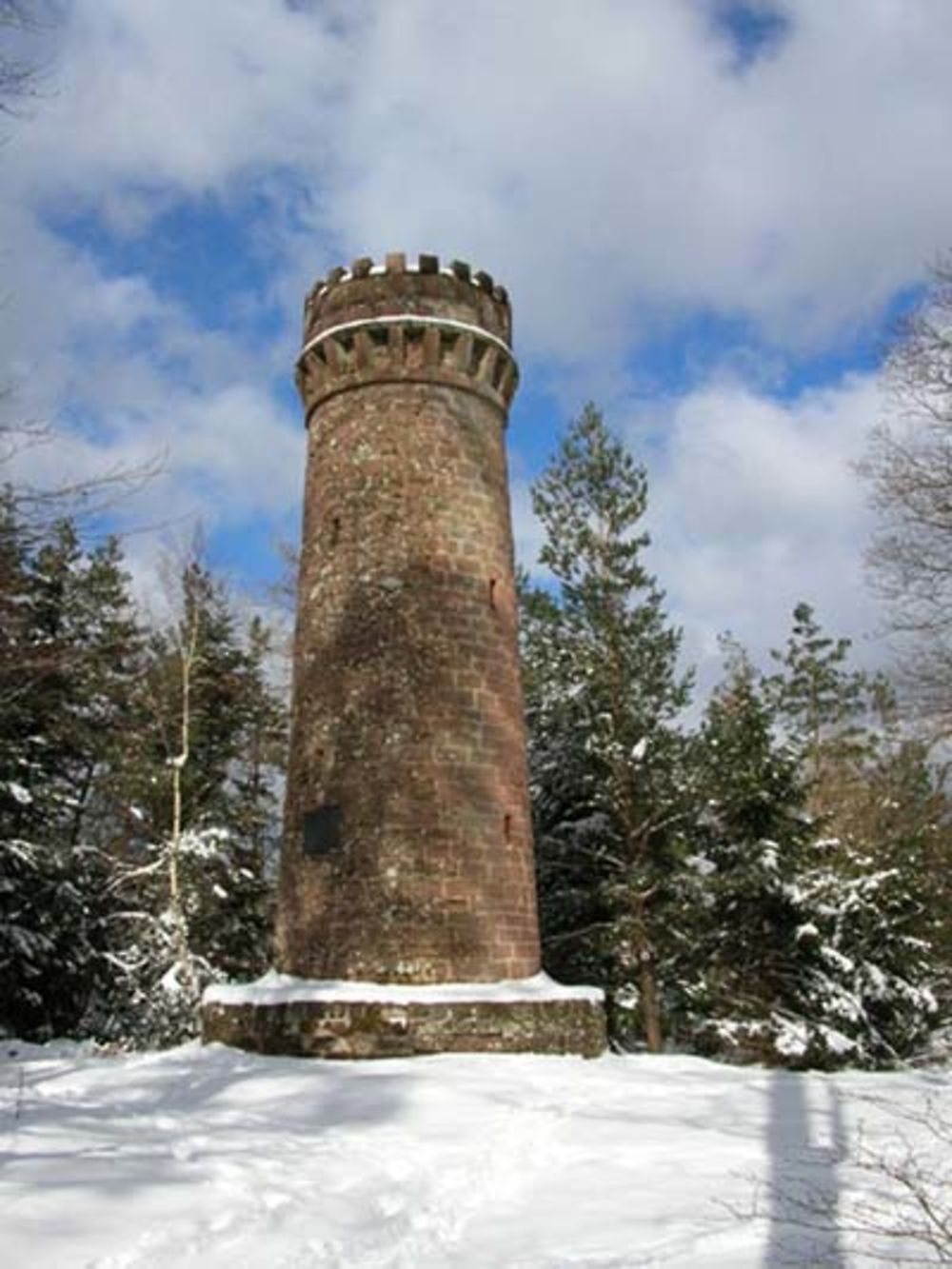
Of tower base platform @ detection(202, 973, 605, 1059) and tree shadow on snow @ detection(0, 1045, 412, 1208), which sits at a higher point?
tower base platform @ detection(202, 973, 605, 1059)

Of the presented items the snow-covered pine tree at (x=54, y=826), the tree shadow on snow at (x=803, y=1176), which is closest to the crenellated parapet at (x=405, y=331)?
the snow-covered pine tree at (x=54, y=826)

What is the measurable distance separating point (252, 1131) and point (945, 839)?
52.8 feet

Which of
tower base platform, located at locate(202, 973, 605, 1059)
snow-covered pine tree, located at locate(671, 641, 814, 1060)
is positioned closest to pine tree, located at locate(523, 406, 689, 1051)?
snow-covered pine tree, located at locate(671, 641, 814, 1060)

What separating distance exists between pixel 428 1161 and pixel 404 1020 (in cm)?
435

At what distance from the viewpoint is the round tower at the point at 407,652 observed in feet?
42.8

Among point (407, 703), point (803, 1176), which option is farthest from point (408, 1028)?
point (803, 1176)

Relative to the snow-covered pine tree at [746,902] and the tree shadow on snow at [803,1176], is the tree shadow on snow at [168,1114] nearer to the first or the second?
the tree shadow on snow at [803,1176]

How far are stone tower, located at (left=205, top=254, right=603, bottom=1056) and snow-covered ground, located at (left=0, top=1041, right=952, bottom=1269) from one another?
3.24ft

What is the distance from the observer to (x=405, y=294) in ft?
50.5

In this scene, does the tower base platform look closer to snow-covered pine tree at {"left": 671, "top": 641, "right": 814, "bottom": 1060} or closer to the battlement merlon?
snow-covered pine tree at {"left": 671, "top": 641, "right": 814, "bottom": 1060}

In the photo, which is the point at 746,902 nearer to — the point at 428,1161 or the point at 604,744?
the point at 604,744

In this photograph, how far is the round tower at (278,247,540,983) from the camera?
42.8 ft

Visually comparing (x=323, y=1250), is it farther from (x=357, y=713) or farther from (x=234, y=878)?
(x=234, y=878)

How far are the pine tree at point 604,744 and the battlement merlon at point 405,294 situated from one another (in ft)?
26.8
